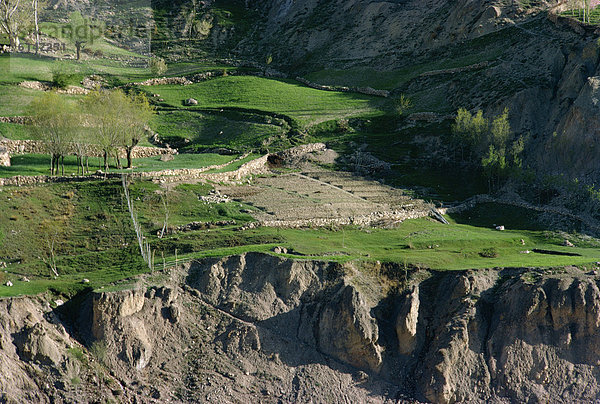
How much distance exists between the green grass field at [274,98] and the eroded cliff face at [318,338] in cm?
4403

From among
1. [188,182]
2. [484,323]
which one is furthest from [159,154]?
[484,323]

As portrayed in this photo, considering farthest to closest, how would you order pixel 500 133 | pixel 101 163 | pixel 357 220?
pixel 500 133 < pixel 101 163 < pixel 357 220

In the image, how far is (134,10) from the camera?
12925 cm

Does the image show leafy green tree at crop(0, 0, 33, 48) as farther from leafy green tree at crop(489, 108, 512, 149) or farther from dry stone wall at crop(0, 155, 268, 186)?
leafy green tree at crop(489, 108, 512, 149)

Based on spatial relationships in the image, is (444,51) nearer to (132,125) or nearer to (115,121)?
(132,125)

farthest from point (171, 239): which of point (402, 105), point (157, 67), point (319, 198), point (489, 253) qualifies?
point (157, 67)

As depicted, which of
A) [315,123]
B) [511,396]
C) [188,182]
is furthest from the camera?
[315,123]

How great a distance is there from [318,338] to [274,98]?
55591 millimetres

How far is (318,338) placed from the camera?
1849 inches

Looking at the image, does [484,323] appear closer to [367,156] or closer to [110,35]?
[367,156]

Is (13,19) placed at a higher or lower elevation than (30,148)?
higher

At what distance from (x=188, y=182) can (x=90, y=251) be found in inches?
584

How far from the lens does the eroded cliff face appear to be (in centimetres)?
4297

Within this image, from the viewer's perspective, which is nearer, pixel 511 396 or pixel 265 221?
pixel 511 396
